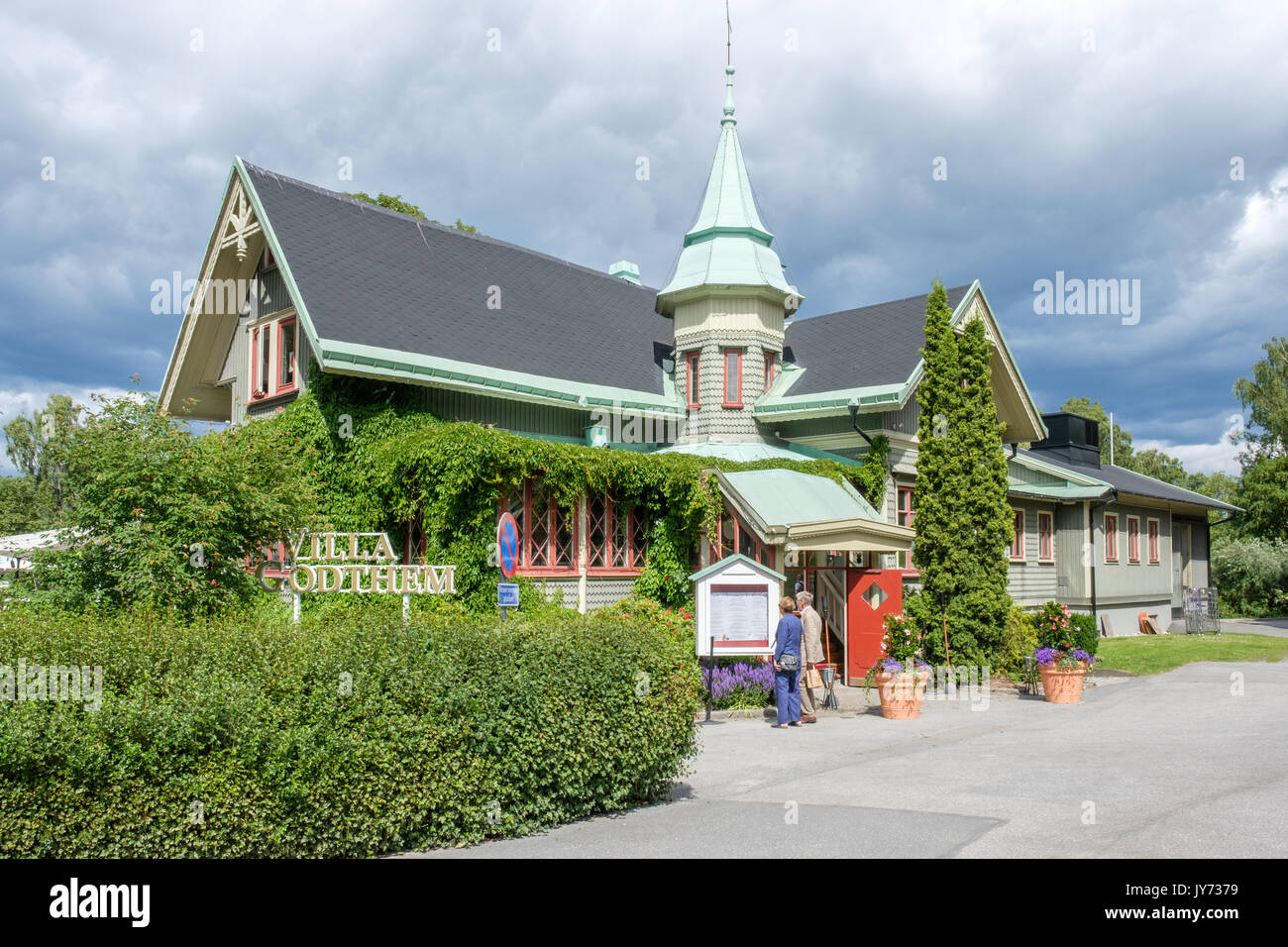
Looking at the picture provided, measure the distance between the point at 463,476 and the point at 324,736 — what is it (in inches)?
356

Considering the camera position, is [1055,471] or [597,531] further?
[1055,471]

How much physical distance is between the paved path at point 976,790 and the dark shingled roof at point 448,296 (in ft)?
31.4

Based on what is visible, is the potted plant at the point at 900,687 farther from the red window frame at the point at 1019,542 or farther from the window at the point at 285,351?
the red window frame at the point at 1019,542

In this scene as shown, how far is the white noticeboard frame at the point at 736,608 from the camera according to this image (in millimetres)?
13727

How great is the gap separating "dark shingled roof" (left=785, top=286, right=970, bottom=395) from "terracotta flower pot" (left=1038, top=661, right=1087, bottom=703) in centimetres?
785

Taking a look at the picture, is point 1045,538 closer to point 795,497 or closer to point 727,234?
point 727,234

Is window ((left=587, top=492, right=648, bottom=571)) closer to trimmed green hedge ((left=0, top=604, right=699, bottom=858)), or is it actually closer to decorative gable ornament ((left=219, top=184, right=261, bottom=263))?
decorative gable ornament ((left=219, top=184, right=261, bottom=263))

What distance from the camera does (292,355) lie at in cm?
1927

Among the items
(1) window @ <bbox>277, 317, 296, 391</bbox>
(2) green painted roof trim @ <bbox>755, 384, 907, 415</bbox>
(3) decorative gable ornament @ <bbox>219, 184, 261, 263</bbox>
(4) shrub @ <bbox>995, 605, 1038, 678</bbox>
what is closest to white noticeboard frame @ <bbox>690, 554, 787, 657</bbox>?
(4) shrub @ <bbox>995, 605, 1038, 678</bbox>

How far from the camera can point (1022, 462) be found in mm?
30172

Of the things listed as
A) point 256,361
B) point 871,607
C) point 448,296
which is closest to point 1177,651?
point 871,607

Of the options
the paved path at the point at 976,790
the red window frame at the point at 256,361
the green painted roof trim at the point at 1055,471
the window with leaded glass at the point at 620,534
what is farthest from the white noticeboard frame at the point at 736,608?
the green painted roof trim at the point at 1055,471

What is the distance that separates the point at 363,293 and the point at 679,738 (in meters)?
12.8

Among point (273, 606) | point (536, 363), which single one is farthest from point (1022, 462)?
point (273, 606)
